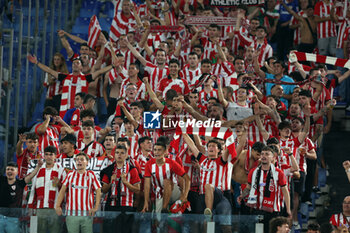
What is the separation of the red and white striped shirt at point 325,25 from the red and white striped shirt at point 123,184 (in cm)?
855

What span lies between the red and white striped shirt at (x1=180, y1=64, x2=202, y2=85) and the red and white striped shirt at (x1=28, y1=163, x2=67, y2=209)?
15.4 ft

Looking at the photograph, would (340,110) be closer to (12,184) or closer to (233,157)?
(233,157)

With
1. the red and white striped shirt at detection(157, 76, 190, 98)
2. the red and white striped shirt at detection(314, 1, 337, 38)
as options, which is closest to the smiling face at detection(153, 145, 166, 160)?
the red and white striped shirt at detection(157, 76, 190, 98)

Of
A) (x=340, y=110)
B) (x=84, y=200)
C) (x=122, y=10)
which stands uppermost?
(x=122, y=10)

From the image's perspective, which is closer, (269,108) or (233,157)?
(233,157)

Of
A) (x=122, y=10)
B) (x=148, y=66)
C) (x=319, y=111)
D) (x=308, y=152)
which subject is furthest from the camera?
(x=122, y=10)

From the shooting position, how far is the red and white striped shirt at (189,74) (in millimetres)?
19547

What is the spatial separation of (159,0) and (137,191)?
8.90m

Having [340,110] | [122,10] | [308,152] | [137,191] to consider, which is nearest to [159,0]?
[122,10]

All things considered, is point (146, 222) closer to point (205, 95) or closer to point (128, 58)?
point (205, 95)

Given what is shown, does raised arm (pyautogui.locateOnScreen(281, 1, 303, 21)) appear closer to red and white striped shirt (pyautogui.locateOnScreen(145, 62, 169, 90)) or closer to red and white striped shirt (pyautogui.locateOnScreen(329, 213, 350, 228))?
red and white striped shirt (pyautogui.locateOnScreen(145, 62, 169, 90))

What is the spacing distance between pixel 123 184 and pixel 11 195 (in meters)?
1.98

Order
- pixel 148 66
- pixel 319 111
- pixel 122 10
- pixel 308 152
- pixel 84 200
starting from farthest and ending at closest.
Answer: pixel 122 10 < pixel 148 66 < pixel 319 111 < pixel 308 152 < pixel 84 200

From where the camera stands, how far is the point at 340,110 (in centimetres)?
2116
